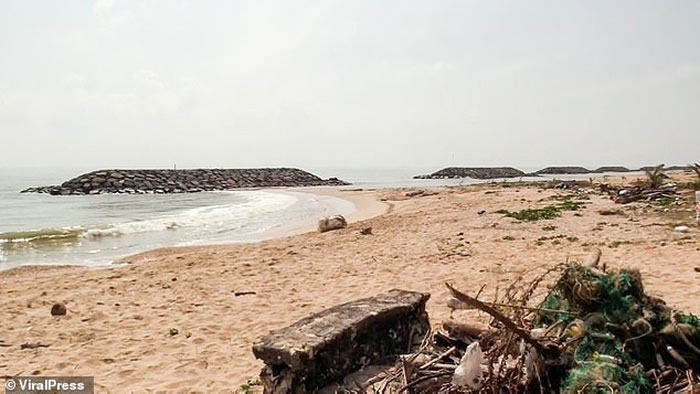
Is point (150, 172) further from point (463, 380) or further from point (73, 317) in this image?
point (463, 380)

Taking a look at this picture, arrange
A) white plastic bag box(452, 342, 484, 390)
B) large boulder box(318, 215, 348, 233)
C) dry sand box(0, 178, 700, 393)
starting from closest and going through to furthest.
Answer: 1. white plastic bag box(452, 342, 484, 390)
2. dry sand box(0, 178, 700, 393)
3. large boulder box(318, 215, 348, 233)

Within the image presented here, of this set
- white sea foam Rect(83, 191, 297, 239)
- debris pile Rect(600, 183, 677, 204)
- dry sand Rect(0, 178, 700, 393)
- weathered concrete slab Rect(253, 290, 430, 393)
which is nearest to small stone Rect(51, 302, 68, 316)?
dry sand Rect(0, 178, 700, 393)

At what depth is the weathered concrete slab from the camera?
11.9 ft

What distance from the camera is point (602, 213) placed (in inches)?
562

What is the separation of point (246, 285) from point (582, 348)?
253 inches

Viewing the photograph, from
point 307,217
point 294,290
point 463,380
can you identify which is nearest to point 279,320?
point 294,290

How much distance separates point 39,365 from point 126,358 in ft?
2.73

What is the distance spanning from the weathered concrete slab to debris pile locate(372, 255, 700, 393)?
744 mm

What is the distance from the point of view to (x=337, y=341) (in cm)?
385

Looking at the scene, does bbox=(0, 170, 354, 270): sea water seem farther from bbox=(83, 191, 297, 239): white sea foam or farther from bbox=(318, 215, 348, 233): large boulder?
bbox=(318, 215, 348, 233): large boulder

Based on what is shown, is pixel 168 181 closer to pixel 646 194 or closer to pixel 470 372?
pixel 646 194

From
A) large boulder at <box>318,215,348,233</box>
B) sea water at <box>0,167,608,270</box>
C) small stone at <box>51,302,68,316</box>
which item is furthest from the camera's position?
large boulder at <box>318,215,348,233</box>

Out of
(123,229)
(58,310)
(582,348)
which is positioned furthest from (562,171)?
(582,348)

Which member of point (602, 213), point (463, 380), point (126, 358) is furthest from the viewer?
point (602, 213)
